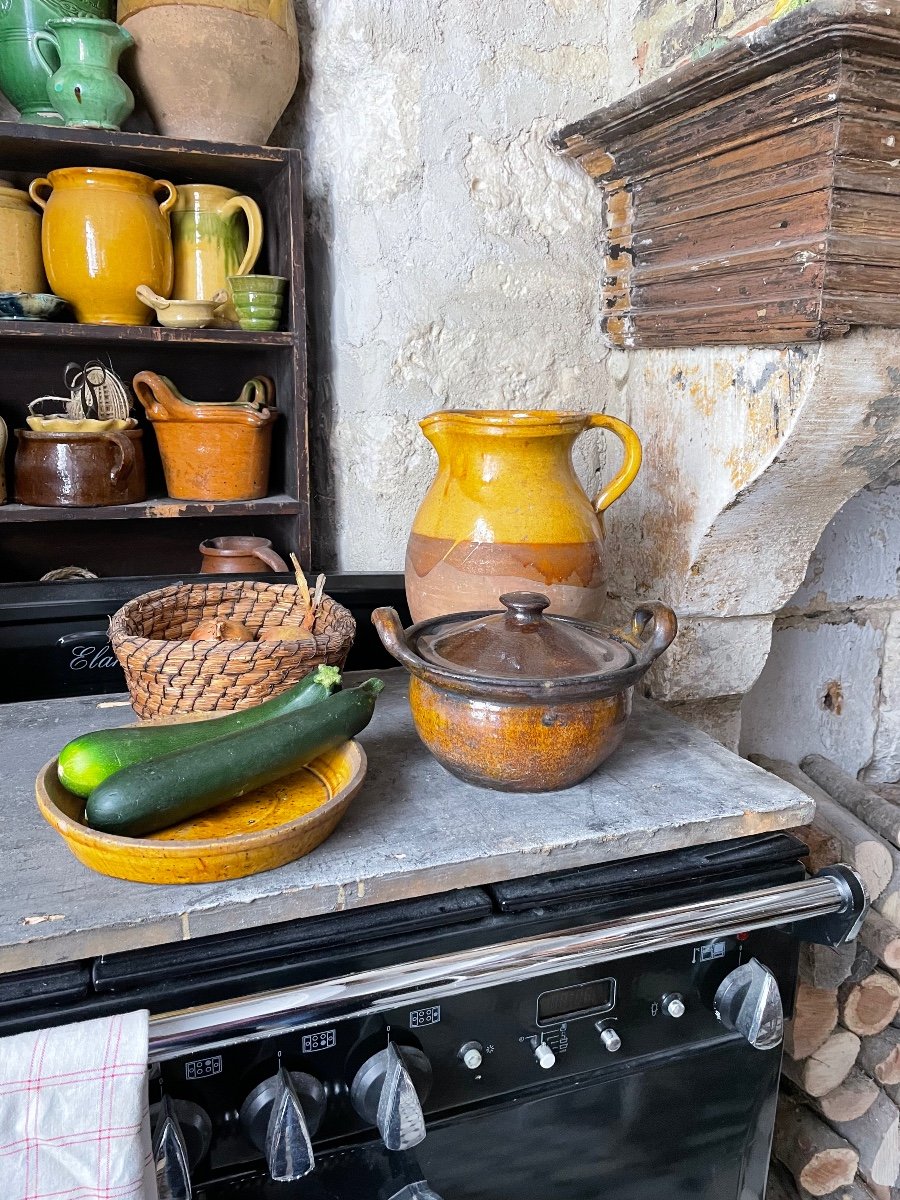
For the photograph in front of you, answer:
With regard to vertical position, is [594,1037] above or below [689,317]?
below

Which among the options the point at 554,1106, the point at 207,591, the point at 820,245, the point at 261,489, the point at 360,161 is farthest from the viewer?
the point at 261,489

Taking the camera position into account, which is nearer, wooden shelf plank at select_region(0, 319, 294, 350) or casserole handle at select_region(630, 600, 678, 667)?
casserole handle at select_region(630, 600, 678, 667)

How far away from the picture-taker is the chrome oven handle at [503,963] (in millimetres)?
633

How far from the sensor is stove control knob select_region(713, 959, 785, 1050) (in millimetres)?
789

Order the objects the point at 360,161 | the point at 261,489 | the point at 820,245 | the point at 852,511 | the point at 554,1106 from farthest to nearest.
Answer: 1. the point at 852,511
2. the point at 261,489
3. the point at 360,161
4. the point at 820,245
5. the point at 554,1106

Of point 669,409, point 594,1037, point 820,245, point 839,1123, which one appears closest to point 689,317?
point 669,409

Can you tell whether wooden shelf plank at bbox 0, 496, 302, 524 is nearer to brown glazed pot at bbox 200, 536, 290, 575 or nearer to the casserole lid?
brown glazed pot at bbox 200, 536, 290, 575

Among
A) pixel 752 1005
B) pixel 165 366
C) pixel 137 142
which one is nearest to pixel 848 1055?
pixel 752 1005

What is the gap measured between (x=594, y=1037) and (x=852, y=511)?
3.70 ft

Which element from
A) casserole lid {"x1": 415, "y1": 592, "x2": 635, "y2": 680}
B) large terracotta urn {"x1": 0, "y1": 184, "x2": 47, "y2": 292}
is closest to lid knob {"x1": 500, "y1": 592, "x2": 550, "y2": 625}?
casserole lid {"x1": 415, "y1": 592, "x2": 635, "y2": 680}

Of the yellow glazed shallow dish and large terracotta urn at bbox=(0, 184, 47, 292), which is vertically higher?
large terracotta urn at bbox=(0, 184, 47, 292)

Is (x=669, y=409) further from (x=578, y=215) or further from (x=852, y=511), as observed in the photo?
(x=852, y=511)

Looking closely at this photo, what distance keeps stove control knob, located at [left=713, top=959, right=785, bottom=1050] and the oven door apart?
0.04 meters

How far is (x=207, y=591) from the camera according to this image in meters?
1.10
